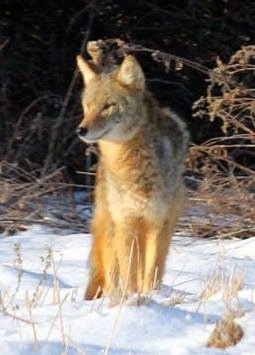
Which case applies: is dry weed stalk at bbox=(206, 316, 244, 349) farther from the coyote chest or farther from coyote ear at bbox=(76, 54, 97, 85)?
coyote ear at bbox=(76, 54, 97, 85)

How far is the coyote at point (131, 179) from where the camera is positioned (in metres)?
7.96

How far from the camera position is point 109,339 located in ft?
17.5

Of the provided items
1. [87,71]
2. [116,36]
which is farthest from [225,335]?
[116,36]

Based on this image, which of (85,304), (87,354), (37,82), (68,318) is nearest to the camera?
(87,354)

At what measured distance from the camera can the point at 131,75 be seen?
8180 mm

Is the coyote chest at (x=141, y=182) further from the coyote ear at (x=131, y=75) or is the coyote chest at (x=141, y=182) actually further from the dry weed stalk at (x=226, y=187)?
the dry weed stalk at (x=226, y=187)

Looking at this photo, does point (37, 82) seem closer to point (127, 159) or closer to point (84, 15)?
point (84, 15)

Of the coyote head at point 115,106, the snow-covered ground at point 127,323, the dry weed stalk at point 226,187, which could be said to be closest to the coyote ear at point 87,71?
the coyote head at point 115,106

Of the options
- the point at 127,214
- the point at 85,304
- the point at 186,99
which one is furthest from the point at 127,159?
the point at 186,99

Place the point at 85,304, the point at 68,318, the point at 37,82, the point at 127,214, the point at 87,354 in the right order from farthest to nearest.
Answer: the point at 37,82 < the point at 127,214 < the point at 85,304 < the point at 68,318 < the point at 87,354

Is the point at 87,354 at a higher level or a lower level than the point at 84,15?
lower

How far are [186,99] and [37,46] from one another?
89.6 inches

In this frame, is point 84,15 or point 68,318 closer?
point 68,318

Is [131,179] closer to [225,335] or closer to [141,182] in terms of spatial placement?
[141,182]
